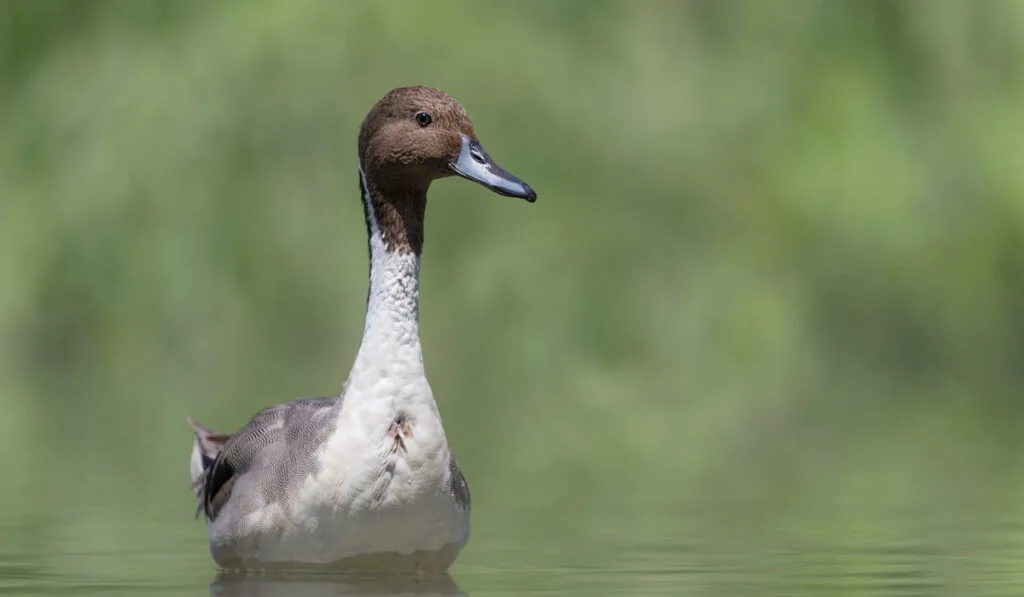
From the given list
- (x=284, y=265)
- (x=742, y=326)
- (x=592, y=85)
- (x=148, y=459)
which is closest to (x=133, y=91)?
(x=284, y=265)

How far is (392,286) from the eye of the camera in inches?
382

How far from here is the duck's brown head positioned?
9.85 metres

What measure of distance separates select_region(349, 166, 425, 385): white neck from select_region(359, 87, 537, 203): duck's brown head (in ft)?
0.88

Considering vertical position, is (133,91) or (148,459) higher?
(133,91)

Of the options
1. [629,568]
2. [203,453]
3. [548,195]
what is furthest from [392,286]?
[548,195]

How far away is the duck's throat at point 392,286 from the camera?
372 inches

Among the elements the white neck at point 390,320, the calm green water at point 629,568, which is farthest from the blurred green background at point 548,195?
the white neck at point 390,320

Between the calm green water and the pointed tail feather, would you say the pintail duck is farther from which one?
the pointed tail feather

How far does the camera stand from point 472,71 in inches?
1969

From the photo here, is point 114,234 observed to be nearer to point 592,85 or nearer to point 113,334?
point 113,334

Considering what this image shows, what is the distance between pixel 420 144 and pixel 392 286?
0.74 meters

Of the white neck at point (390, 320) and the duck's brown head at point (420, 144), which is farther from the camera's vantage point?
the duck's brown head at point (420, 144)

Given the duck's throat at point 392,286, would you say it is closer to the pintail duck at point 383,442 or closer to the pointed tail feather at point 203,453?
the pintail duck at point 383,442

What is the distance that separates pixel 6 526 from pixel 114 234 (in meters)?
37.9
